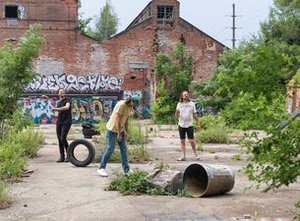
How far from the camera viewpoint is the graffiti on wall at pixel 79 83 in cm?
4469

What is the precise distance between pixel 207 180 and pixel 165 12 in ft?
132

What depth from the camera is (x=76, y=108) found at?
141 feet

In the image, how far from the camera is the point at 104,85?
46062 mm

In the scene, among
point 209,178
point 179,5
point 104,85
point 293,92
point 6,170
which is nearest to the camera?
point 293,92

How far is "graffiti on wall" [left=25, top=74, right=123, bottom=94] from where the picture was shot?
44.7 meters

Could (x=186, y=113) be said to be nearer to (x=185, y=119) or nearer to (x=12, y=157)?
A: (x=185, y=119)

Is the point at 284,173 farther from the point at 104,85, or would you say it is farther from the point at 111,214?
the point at 104,85

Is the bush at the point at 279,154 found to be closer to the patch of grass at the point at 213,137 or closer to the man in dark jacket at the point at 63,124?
the man in dark jacket at the point at 63,124

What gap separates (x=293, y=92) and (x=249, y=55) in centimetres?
70

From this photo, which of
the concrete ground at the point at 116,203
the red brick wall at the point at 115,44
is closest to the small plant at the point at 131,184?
the concrete ground at the point at 116,203

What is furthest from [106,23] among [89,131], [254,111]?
[254,111]

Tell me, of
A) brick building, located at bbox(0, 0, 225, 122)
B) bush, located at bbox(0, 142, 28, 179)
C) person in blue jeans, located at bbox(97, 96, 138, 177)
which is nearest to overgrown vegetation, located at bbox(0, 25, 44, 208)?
bush, located at bbox(0, 142, 28, 179)

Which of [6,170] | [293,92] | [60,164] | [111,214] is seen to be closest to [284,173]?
[293,92]

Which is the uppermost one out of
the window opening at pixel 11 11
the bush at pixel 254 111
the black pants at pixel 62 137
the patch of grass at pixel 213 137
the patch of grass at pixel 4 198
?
the window opening at pixel 11 11
